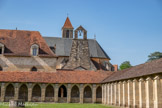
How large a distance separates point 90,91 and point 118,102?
9.58 metres

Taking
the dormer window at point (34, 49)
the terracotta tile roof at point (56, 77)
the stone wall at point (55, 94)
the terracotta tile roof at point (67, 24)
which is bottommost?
the stone wall at point (55, 94)

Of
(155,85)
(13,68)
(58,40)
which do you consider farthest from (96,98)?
(58,40)

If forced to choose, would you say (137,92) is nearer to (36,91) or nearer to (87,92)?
(87,92)

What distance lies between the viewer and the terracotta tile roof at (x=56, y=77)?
36781mm

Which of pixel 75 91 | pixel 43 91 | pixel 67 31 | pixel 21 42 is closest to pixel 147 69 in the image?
pixel 75 91

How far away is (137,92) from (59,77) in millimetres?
15729

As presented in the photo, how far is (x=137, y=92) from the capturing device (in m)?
25.7

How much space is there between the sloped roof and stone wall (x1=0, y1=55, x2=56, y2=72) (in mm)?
8380

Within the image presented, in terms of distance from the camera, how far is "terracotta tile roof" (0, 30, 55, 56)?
140 feet

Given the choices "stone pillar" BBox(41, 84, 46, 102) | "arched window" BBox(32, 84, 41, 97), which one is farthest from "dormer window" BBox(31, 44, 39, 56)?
"stone pillar" BBox(41, 84, 46, 102)

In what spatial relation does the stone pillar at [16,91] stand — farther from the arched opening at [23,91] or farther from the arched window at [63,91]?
the arched window at [63,91]

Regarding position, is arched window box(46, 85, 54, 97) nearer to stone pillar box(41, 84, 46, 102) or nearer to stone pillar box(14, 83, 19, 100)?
stone pillar box(41, 84, 46, 102)

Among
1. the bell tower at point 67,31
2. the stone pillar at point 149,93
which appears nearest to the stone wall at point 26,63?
the stone pillar at point 149,93

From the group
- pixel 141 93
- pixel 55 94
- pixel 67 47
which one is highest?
pixel 67 47
